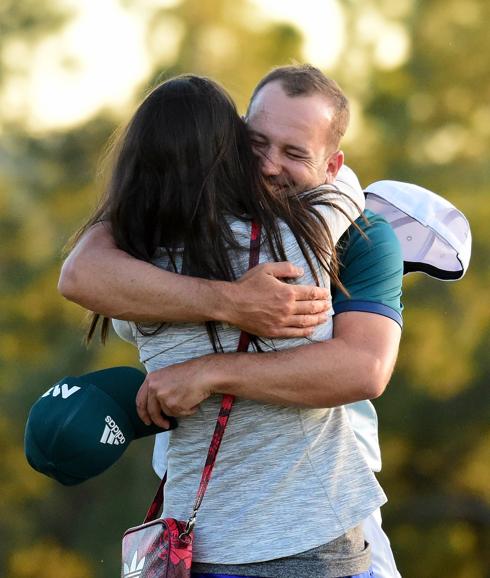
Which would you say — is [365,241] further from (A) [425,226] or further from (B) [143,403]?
(A) [425,226]

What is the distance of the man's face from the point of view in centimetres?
247

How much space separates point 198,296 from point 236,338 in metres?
0.12

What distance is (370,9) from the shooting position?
1681cm

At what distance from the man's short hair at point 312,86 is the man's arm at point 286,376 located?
56cm

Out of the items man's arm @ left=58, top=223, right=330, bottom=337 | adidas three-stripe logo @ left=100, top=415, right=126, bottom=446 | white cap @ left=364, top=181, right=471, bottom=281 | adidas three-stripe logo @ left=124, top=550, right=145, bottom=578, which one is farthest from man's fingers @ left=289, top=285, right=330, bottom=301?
white cap @ left=364, top=181, right=471, bottom=281

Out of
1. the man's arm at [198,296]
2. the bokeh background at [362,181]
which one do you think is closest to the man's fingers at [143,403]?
the man's arm at [198,296]

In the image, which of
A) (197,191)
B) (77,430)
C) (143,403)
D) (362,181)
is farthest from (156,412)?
(362,181)

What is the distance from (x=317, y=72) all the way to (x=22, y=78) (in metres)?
14.2

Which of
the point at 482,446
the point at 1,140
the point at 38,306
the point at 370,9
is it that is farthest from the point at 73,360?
A: the point at 370,9

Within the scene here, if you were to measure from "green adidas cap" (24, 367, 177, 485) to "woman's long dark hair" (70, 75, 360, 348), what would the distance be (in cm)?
23

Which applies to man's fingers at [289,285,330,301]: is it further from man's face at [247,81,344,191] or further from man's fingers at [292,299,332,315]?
man's face at [247,81,344,191]

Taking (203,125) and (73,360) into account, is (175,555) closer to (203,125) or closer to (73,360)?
(203,125)

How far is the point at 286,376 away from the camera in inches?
86.4

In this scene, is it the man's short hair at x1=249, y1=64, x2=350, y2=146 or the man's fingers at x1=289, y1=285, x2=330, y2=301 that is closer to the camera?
the man's fingers at x1=289, y1=285, x2=330, y2=301
